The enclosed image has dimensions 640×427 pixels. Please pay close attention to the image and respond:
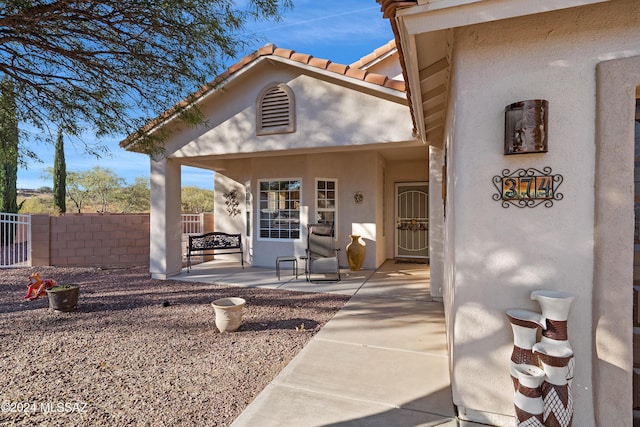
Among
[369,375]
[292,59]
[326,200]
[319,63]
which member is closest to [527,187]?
[369,375]

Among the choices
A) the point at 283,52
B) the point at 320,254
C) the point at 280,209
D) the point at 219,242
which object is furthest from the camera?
the point at 219,242

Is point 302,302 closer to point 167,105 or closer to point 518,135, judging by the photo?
point 167,105

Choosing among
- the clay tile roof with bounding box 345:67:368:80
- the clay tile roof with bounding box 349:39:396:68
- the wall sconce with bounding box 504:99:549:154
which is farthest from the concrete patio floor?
the clay tile roof with bounding box 349:39:396:68

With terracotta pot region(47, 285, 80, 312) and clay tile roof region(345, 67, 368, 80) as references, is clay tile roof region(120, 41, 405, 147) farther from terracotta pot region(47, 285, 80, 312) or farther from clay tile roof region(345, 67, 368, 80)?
terracotta pot region(47, 285, 80, 312)

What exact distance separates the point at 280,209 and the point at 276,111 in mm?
3251

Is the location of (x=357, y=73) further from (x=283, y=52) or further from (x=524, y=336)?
(x=524, y=336)

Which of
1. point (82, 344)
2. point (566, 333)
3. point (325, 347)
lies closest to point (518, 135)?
point (566, 333)

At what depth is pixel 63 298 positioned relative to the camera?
534cm

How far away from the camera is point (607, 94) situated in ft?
7.36

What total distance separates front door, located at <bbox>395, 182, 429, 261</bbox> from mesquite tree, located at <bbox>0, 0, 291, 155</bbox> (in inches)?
281

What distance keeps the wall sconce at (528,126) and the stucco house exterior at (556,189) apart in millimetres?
62

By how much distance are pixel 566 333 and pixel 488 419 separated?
0.93m

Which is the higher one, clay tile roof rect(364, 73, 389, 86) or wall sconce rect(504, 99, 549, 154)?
clay tile roof rect(364, 73, 389, 86)

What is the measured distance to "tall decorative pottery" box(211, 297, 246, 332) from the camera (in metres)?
4.43
